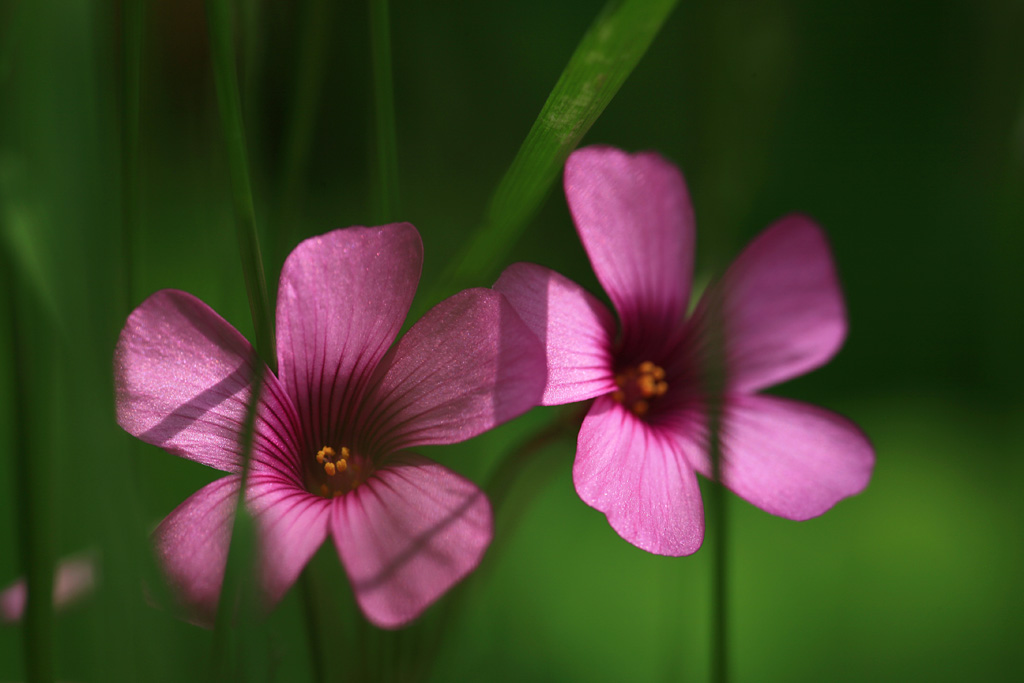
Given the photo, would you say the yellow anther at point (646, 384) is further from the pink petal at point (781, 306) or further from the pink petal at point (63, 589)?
the pink petal at point (63, 589)

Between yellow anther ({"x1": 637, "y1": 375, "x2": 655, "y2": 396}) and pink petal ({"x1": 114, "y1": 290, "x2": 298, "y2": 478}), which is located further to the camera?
yellow anther ({"x1": 637, "y1": 375, "x2": 655, "y2": 396})

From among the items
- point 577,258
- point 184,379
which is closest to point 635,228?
point 184,379

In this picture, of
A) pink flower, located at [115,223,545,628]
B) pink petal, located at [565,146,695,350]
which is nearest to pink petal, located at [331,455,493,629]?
pink flower, located at [115,223,545,628]

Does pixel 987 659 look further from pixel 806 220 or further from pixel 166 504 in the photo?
pixel 166 504

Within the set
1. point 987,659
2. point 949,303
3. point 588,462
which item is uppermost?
point 588,462

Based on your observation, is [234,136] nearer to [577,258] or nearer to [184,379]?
[184,379]

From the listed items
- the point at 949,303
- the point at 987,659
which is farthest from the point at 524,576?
the point at 949,303

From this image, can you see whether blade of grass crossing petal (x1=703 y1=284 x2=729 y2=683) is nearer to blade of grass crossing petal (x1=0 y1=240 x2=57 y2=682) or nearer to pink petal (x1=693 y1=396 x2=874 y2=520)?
pink petal (x1=693 y1=396 x2=874 y2=520)

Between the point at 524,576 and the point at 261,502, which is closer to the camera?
the point at 261,502
